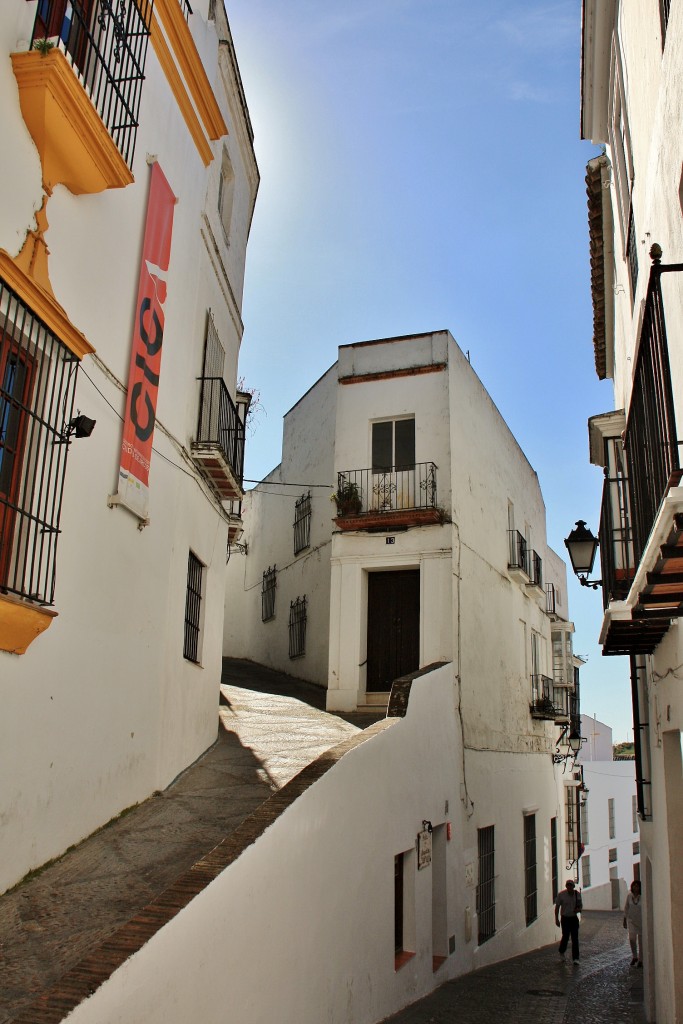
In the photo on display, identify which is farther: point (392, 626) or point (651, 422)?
point (392, 626)

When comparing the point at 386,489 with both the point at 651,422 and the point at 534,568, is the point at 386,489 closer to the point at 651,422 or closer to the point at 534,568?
the point at 534,568

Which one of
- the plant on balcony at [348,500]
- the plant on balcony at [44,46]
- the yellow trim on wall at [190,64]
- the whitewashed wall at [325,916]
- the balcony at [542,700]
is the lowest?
the whitewashed wall at [325,916]

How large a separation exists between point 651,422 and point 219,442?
5.52 metres

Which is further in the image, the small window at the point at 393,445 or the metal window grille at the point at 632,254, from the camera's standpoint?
the small window at the point at 393,445

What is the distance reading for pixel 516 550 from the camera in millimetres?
17219

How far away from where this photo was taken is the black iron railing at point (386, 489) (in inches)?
554

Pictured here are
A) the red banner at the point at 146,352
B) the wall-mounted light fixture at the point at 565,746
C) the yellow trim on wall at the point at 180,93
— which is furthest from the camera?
the wall-mounted light fixture at the point at 565,746

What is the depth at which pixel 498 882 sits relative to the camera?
14.2 meters

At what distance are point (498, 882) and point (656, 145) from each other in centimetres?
1192

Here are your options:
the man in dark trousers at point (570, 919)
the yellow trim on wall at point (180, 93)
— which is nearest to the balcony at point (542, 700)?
the man in dark trousers at point (570, 919)

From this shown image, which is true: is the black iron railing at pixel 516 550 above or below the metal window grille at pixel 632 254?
below

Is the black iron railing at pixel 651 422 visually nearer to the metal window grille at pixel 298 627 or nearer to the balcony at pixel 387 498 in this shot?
the balcony at pixel 387 498

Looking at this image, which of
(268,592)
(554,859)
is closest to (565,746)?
(554,859)

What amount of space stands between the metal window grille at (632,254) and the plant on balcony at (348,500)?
20.3 feet
